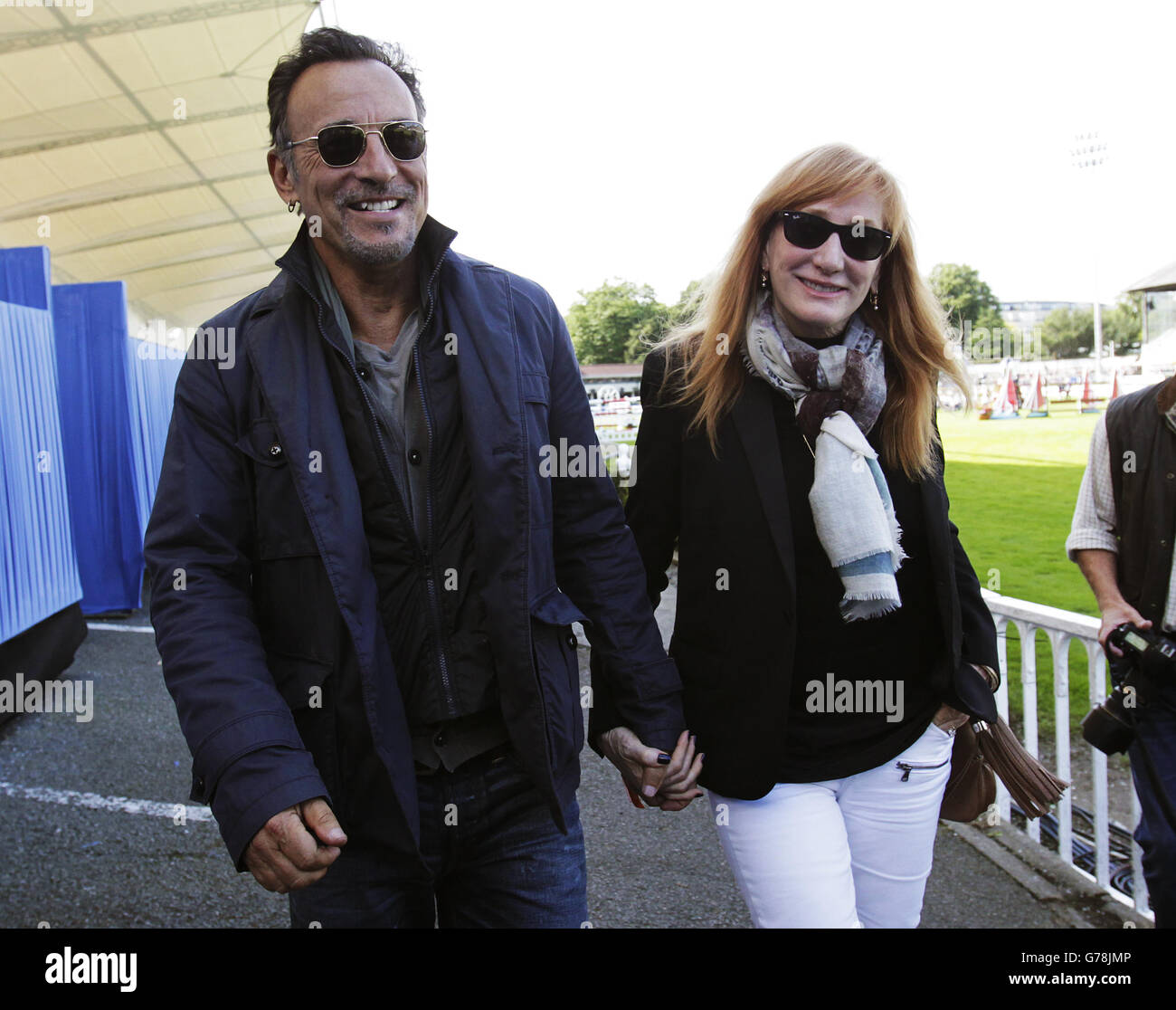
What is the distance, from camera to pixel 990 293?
119 m

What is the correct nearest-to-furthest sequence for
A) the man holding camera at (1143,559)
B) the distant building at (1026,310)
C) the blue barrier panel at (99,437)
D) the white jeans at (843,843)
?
the white jeans at (843,843) < the man holding camera at (1143,559) < the blue barrier panel at (99,437) < the distant building at (1026,310)

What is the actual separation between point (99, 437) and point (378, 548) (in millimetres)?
9338

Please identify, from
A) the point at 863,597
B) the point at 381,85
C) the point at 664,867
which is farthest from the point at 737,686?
the point at 664,867

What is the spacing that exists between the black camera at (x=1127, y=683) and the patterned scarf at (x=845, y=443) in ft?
3.54

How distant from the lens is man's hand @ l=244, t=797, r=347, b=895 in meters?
1.61

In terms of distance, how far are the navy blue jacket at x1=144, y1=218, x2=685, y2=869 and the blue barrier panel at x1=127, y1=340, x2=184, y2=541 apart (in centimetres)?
786

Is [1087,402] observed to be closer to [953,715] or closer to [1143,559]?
[1143,559]

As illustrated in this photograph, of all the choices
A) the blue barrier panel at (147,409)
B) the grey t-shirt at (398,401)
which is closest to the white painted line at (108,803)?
the grey t-shirt at (398,401)

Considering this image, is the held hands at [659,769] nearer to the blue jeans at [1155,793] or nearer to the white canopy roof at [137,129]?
the blue jeans at [1155,793]

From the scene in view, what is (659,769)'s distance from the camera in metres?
2.13

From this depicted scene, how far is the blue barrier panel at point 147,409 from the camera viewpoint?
33.1 ft

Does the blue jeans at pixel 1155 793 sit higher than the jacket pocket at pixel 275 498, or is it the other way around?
the jacket pocket at pixel 275 498
